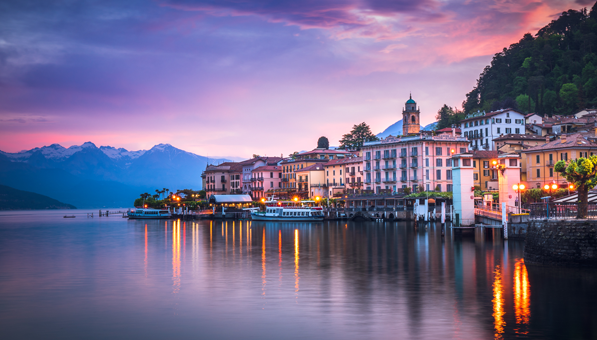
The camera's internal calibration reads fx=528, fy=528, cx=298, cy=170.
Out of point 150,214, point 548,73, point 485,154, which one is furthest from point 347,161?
point 548,73

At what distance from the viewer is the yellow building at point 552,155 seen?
3348 inches

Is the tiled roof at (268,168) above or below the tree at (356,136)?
below

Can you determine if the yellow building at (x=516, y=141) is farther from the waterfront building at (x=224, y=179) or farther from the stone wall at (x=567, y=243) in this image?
the waterfront building at (x=224, y=179)

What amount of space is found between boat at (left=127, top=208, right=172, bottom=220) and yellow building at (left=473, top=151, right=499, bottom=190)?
84.9 meters

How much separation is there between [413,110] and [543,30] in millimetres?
80942

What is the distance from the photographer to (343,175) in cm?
13525

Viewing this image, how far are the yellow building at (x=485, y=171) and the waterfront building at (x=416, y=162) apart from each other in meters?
5.24

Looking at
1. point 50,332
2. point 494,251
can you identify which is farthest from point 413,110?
point 50,332

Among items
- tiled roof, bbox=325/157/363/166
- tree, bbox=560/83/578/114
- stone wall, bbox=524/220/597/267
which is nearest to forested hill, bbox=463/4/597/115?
tree, bbox=560/83/578/114

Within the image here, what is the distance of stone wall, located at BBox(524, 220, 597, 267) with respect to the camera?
3434cm

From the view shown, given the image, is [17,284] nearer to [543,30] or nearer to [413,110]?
[413,110]

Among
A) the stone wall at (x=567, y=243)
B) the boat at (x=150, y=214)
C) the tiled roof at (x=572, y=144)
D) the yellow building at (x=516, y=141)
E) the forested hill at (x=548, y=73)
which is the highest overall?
the forested hill at (x=548, y=73)

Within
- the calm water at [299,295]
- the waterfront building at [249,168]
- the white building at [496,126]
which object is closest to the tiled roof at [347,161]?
the white building at [496,126]

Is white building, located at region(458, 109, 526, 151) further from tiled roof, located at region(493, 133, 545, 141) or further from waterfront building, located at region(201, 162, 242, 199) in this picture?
waterfront building, located at region(201, 162, 242, 199)
